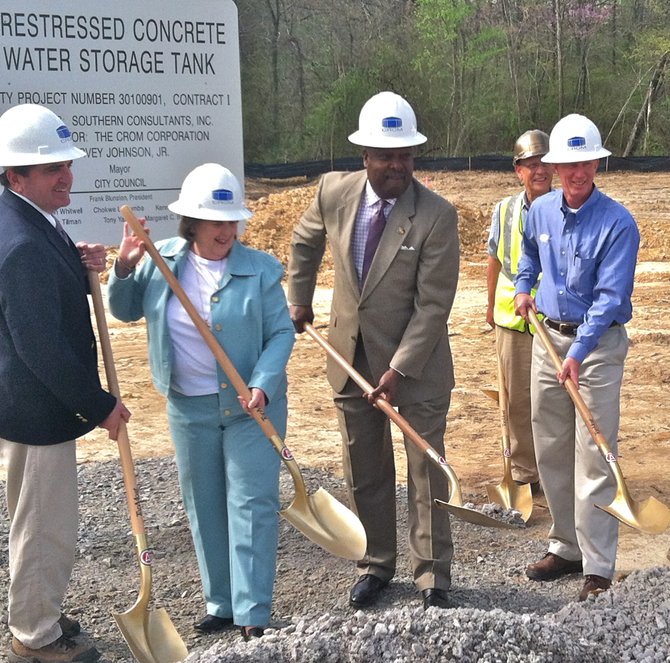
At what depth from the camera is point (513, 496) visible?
6.93 metres

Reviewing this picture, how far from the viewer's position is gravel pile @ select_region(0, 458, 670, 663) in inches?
148

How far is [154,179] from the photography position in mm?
5512

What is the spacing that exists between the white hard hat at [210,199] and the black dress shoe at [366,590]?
1.95 m

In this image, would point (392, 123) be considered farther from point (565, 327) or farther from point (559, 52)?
point (559, 52)

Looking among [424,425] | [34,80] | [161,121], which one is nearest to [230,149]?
[161,121]

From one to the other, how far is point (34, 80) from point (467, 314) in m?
10.4

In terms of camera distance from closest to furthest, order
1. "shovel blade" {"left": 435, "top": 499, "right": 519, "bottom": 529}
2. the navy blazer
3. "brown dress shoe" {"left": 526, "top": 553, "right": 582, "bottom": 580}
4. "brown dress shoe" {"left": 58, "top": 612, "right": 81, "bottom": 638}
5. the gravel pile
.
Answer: the gravel pile → the navy blazer → "shovel blade" {"left": 435, "top": 499, "right": 519, "bottom": 529} → "brown dress shoe" {"left": 58, "top": 612, "right": 81, "bottom": 638} → "brown dress shoe" {"left": 526, "top": 553, "right": 582, "bottom": 580}

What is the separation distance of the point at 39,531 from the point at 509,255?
351 centimetres

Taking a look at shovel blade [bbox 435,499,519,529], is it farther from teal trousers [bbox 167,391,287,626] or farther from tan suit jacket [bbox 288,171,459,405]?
teal trousers [bbox 167,391,287,626]

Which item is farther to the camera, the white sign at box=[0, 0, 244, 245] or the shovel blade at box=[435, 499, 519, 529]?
the white sign at box=[0, 0, 244, 245]

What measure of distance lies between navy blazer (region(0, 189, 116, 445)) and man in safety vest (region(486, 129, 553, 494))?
316 centimetres

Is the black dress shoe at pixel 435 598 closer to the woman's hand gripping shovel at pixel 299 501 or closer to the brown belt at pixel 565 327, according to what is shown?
the woman's hand gripping shovel at pixel 299 501

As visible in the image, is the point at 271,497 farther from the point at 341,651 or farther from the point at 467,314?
the point at 467,314

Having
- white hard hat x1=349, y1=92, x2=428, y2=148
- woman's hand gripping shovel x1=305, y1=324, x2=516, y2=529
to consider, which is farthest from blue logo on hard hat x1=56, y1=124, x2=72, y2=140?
woman's hand gripping shovel x1=305, y1=324, x2=516, y2=529
